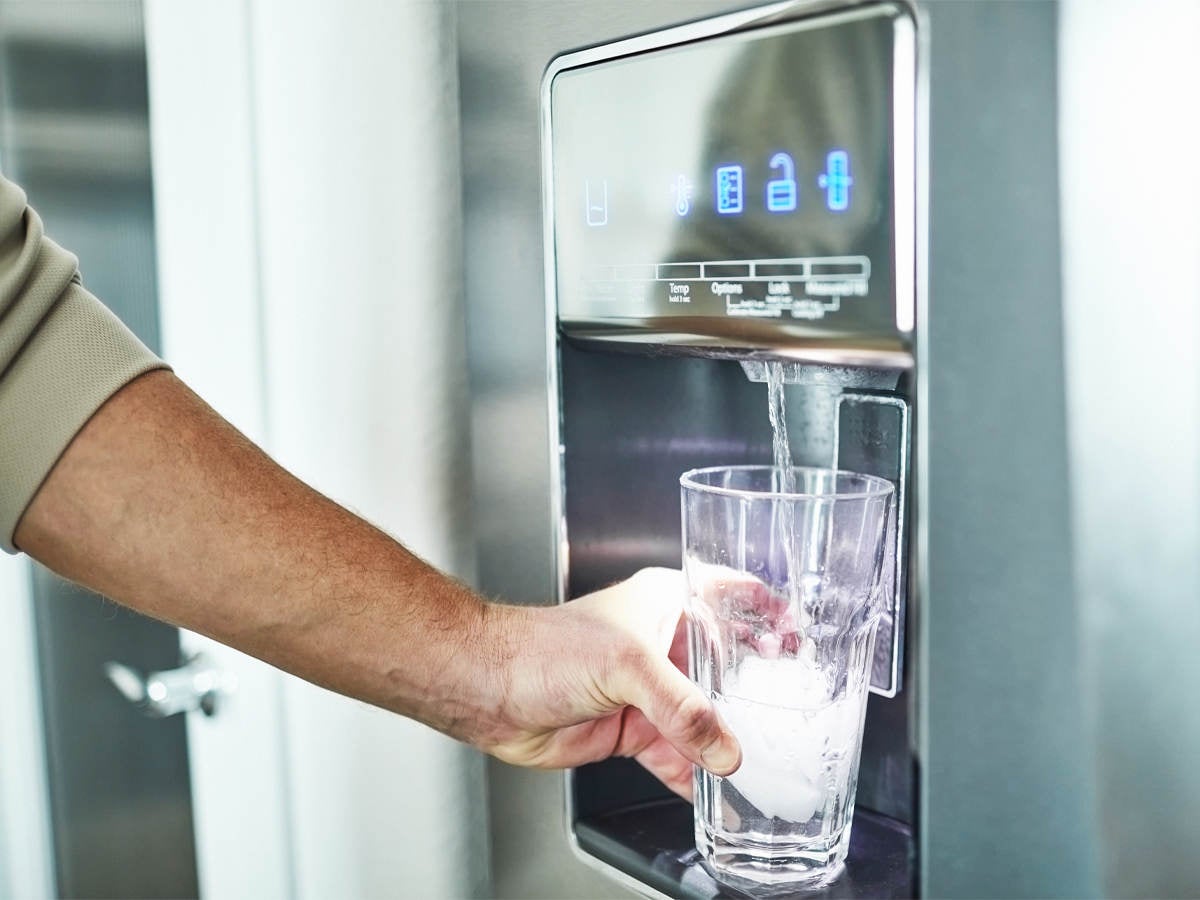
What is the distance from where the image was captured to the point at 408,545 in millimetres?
822

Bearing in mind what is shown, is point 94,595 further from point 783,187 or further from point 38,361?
point 783,187

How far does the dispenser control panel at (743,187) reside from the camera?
0.52 m

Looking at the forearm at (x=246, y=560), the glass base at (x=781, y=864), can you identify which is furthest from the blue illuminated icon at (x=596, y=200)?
the glass base at (x=781, y=864)

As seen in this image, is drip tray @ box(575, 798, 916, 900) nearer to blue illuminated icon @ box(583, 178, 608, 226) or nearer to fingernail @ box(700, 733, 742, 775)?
fingernail @ box(700, 733, 742, 775)

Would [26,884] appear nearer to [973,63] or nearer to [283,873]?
[283,873]

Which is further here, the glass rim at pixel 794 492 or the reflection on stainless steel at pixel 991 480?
the glass rim at pixel 794 492

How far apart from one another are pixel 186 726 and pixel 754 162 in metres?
0.84

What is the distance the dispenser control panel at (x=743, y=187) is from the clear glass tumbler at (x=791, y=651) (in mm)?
102

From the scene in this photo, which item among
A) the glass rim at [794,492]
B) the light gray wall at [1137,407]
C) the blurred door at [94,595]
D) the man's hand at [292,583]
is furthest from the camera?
the blurred door at [94,595]

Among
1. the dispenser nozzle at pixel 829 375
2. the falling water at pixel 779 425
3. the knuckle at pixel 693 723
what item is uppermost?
the dispenser nozzle at pixel 829 375

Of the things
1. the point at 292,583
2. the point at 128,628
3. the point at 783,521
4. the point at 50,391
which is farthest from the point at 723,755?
the point at 128,628

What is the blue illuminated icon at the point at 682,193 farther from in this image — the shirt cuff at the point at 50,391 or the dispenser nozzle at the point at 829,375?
the shirt cuff at the point at 50,391

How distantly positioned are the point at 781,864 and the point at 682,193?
338 mm

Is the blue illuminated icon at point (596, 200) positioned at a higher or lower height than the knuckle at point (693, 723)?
higher
